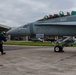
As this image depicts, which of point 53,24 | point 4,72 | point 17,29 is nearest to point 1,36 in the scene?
point 17,29

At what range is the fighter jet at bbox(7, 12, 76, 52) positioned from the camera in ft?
59.5

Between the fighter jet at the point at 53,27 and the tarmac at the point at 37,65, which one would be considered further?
the fighter jet at the point at 53,27

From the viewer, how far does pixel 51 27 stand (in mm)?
18609

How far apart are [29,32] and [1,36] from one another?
8.54 feet

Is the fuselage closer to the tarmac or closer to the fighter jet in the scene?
the fighter jet

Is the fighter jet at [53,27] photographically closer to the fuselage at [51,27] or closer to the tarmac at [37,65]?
the fuselage at [51,27]

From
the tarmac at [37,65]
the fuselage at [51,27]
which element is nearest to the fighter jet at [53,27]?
the fuselage at [51,27]

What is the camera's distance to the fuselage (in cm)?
1812

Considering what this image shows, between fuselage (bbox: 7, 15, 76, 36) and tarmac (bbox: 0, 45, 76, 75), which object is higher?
fuselage (bbox: 7, 15, 76, 36)

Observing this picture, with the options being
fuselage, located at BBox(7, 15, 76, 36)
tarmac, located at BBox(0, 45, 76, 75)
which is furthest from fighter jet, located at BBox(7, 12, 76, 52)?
tarmac, located at BBox(0, 45, 76, 75)

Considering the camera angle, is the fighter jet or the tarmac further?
the fighter jet

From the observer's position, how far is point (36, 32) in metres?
19.2

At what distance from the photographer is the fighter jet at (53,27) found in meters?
18.1

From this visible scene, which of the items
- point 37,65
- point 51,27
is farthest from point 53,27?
point 37,65
